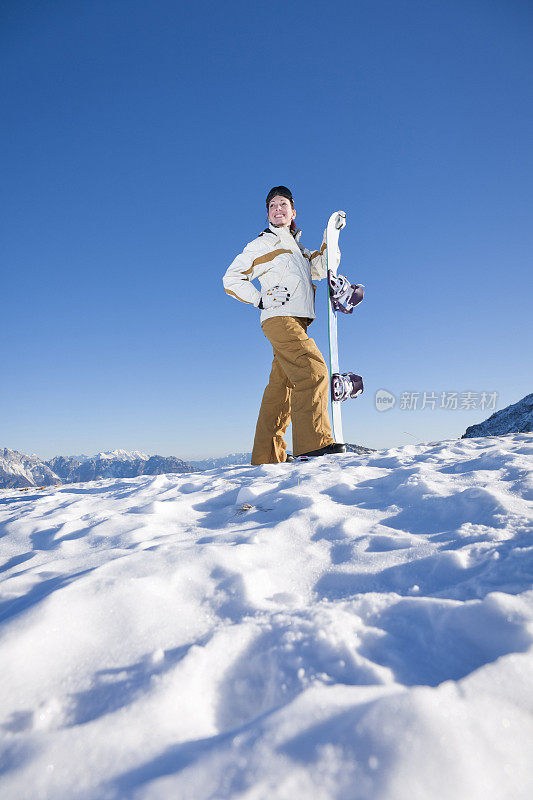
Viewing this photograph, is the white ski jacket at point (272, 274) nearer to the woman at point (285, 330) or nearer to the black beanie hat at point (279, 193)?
the woman at point (285, 330)

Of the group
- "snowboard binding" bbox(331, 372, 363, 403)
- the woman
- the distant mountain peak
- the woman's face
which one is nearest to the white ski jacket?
the woman

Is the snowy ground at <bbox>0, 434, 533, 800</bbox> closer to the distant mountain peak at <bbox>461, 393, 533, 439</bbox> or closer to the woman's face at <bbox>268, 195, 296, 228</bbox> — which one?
the woman's face at <bbox>268, 195, 296, 228</bbox>

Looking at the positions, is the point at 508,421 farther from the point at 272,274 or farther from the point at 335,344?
the point at 272,274

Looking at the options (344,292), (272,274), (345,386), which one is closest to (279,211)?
(272,274)

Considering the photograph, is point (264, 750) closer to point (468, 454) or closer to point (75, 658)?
point (75, 658)

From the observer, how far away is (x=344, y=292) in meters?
4.12

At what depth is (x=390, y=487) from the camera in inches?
71.2

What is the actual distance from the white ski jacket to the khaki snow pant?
0.14m

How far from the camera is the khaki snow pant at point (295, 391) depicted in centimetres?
329

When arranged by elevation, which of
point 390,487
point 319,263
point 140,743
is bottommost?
point 140,743

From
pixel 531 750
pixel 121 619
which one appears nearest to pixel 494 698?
pixel 531 750

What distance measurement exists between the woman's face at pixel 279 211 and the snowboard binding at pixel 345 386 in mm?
1788

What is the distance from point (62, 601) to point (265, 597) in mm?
474

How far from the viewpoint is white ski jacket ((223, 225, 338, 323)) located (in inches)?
143
